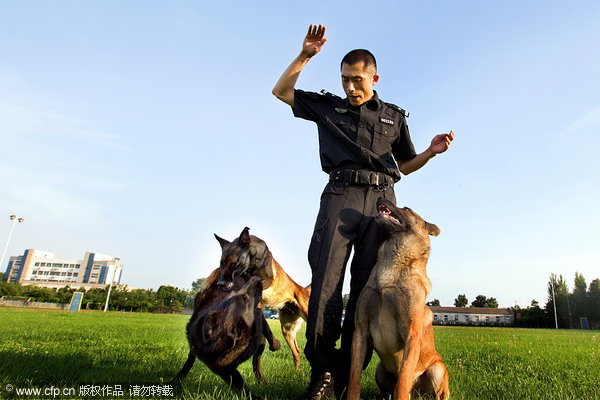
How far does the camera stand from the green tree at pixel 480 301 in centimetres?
11427

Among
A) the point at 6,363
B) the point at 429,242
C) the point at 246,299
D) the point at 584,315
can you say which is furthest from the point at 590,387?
the point at 584,315

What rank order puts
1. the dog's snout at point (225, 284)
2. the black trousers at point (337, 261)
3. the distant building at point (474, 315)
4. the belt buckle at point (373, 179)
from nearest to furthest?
the dog's snout at point (225, 284) → the black trousers at point (337, 261) → the belt buckle at point (373, 179) → the distant building at point (474, 315)

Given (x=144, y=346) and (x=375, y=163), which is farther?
(x=144, y=346)

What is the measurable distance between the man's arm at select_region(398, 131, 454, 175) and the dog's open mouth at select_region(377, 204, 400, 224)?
101cm

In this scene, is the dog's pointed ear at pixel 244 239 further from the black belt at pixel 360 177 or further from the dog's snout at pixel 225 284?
the black belt at pixel 360 177

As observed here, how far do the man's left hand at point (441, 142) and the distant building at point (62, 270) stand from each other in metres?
152

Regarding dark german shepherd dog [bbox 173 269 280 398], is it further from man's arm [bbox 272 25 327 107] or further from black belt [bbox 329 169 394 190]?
man's arm [bbox 272 25 327 107]

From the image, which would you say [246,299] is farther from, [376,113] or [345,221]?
[376,113]

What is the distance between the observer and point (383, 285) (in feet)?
11.5

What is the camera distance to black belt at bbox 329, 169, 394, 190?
391 cm

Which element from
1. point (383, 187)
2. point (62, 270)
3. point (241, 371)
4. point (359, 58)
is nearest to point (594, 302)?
point (383, 187)

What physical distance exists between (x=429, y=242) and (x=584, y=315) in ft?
330

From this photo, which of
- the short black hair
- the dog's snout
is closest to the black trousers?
the dog's snout

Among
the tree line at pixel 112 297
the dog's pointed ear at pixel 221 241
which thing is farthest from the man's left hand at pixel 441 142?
the tree line at pixel 112 297
